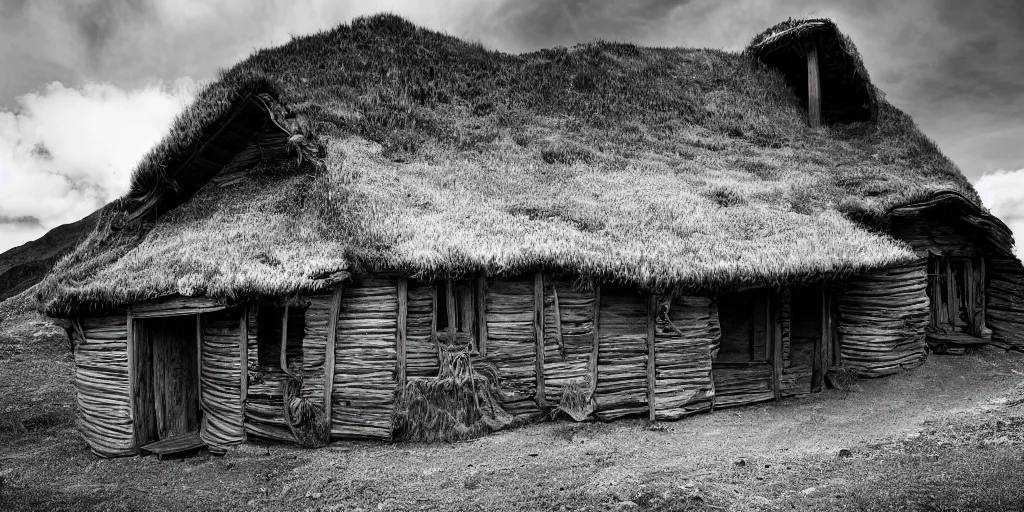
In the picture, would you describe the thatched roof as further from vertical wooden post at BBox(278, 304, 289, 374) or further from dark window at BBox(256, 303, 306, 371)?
dark window at BBox(256, 303, 306, 371)

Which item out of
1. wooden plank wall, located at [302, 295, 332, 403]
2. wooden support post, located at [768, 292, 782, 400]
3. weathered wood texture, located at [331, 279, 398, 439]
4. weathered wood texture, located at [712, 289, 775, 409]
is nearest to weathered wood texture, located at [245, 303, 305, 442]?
wooden plank wall, located at [302, 295, 332, 403]

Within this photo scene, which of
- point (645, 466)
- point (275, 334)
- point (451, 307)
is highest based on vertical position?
point (451, 307)

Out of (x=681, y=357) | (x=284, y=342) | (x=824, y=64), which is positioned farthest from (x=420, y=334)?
(x=824, y=64)

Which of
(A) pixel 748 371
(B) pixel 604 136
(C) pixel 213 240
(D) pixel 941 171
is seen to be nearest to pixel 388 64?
(B) pixel 604 136

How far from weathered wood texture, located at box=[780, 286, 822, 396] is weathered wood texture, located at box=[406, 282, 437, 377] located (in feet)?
22.6

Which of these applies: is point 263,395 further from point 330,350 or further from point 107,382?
point 107,382

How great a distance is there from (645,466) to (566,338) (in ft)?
8.70

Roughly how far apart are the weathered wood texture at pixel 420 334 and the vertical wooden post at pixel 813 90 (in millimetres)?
15521

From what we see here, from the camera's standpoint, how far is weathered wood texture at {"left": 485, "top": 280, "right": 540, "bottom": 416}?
9797 millimetres

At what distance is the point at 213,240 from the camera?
1043 cm

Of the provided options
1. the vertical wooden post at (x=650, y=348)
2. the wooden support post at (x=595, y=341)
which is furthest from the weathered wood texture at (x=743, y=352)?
the wooden support post at (x=595, y=341)

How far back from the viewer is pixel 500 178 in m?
13.6

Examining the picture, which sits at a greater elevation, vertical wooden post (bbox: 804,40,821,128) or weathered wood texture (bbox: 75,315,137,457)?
vertical wooden post (bbox: 804,40,821,128)

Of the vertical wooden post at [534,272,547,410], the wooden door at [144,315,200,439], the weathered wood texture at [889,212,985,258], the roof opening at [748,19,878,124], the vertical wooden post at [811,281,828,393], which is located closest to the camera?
the vertical wooden post at [534,272,547,410]
